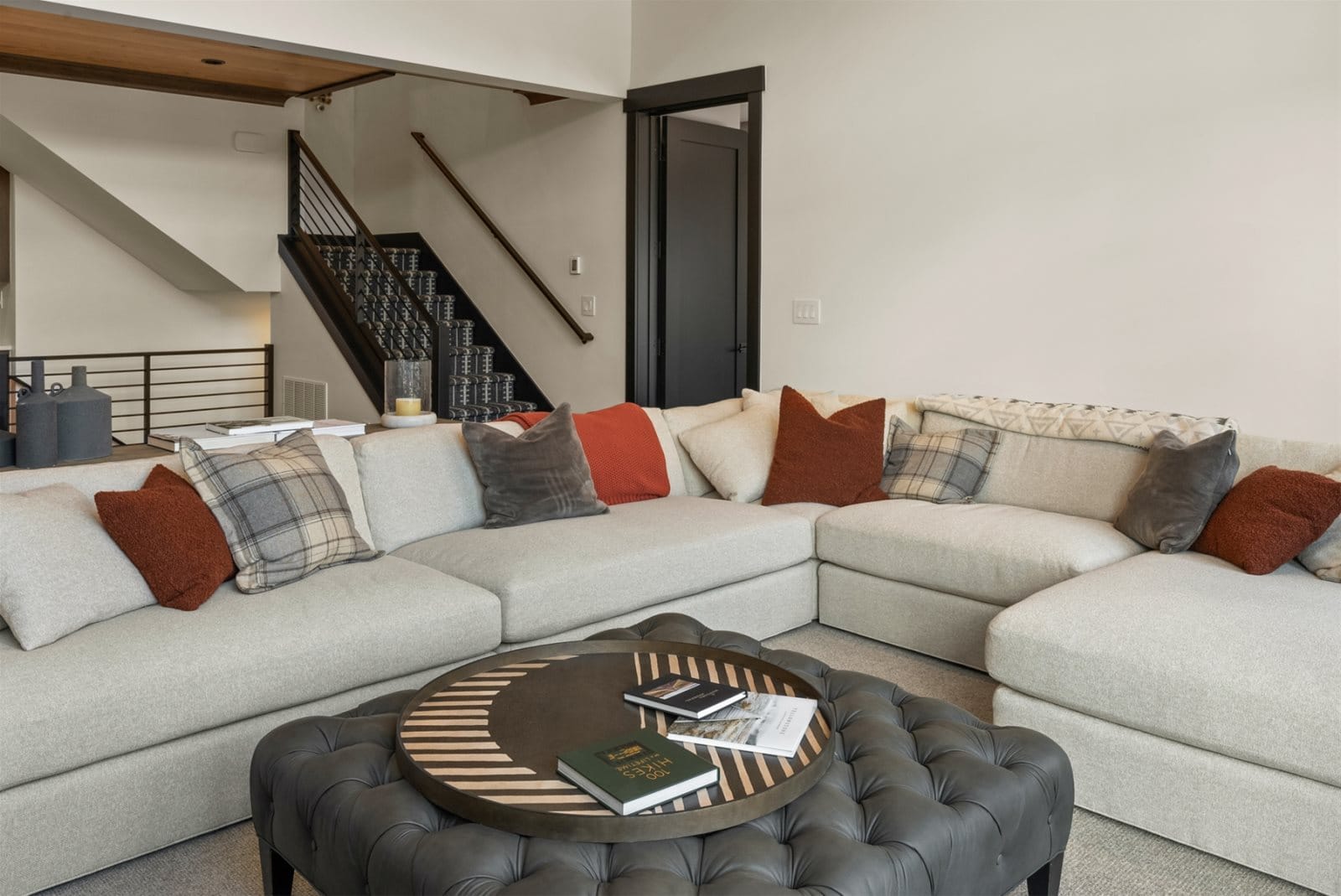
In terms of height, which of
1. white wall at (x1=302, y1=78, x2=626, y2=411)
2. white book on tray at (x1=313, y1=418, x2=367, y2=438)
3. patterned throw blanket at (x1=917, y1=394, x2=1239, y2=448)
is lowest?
white book on tray at (x1=313, y1=418, x2=367, y2=438)

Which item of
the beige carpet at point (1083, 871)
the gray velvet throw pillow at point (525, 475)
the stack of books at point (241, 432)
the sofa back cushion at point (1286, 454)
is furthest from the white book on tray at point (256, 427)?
the sofa back cushion at point (1286, 454)

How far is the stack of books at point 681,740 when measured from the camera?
1.84 metres

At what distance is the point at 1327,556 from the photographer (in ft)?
10.5

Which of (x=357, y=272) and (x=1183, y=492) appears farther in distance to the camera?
(x=357, y=272)

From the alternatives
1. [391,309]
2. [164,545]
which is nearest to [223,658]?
[164,545]

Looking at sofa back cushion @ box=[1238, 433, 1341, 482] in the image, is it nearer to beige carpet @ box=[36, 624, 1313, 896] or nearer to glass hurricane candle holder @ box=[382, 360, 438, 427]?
beige carpet @ box=[36, 624, 1313, 896]

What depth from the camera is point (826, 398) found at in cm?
471

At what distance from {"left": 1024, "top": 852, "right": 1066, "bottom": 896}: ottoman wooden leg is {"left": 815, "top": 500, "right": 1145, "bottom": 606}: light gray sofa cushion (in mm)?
1366

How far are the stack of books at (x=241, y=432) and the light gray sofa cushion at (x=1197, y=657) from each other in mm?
2486

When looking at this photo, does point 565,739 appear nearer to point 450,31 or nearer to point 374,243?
point 450,31

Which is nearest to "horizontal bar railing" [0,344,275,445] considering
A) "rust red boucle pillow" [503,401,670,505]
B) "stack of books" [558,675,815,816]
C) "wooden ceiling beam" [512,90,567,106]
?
"wooden ceiling beam" [512,90,567,106]

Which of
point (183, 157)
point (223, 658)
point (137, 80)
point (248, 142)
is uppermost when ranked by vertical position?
point (137, 80)

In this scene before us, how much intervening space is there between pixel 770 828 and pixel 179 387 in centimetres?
775

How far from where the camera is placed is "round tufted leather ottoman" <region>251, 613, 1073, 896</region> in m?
1.71
